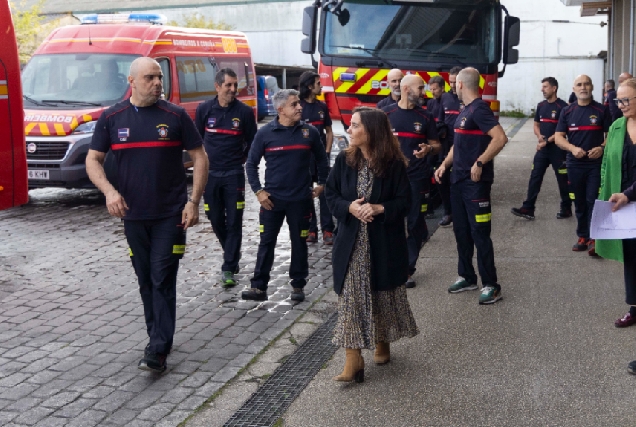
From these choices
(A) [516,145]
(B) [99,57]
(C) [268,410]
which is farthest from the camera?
(A) [516,145]

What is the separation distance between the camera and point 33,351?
19.9 ft

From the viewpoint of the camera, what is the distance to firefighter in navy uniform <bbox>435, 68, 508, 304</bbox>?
22.9 feet

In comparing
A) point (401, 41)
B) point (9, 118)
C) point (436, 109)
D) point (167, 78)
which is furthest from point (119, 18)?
point (9, 118)

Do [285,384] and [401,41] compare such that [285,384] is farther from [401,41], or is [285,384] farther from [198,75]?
[198,75]

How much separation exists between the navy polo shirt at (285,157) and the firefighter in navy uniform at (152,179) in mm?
1553

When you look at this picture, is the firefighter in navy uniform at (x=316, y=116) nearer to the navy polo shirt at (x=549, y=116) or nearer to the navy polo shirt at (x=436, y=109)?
the navy polo shirt at (x=436, y=109)

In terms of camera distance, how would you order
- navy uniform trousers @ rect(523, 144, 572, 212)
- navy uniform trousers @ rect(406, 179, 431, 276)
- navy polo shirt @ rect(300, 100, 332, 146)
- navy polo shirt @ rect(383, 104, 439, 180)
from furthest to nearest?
navy uniform trousers @ rect(523, 144, 572, 212)
navy polo shirt @ rect(300, 100, 332, 146)
navy polo shirt @ rect(383, 104, 439, 180)
navy uniform trousers @ rect(406, 179, 431, 276)

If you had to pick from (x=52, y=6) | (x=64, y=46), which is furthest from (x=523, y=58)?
(x=64, y=46)

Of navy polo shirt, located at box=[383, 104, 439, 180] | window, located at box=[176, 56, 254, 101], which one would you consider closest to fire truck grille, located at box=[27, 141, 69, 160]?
window, located at box=[176, 56, 254, 101]

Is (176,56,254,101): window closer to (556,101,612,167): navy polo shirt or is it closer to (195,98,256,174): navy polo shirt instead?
(195,98,256,174): navy polo shirt

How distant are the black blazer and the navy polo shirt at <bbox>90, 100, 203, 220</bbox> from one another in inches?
43.9

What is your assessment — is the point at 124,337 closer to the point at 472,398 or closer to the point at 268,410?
the point at 268,410

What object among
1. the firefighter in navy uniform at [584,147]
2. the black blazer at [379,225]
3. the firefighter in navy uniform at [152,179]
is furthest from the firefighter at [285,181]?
the firefighter in navy uniform at [584,147]

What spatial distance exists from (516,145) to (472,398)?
1971cm
